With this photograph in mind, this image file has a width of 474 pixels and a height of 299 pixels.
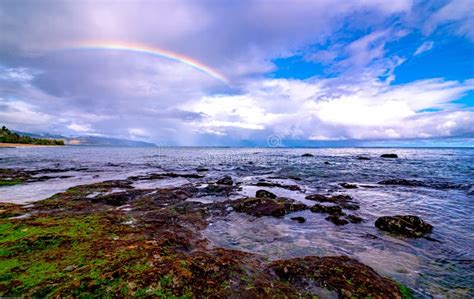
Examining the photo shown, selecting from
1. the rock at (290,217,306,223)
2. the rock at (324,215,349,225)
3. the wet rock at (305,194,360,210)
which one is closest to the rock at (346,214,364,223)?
the rock at (324,215,349,225)

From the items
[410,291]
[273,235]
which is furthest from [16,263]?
[410,291]

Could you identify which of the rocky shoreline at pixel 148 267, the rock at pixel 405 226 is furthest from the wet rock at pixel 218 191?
the rock at pixel 405 226

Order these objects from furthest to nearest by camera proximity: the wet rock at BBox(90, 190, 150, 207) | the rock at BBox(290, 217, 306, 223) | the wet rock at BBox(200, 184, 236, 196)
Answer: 1. the wet rock at BBox(200, 184, 236, 196)
2. the wet rock at BBox(90, 190, 150, 207)
3. the rock at BBox(290, 217, 306, 223)

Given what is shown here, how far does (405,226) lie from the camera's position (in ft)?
35.0

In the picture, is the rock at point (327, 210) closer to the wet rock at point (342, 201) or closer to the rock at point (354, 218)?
the rock at point (354, 218)

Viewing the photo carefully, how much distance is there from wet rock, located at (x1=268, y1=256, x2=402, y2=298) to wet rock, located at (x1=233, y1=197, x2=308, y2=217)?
6.27 metres

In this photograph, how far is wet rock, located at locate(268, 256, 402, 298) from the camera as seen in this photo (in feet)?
18.6

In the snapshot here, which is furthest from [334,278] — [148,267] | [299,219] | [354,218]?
[354,218]

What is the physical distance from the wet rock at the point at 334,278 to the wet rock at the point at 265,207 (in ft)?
20.6

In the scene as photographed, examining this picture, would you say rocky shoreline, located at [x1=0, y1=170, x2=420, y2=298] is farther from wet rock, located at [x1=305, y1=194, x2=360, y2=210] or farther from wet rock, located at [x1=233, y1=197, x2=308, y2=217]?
wet rock, located at [x1=305, y1=194, x2=360, y2=210]

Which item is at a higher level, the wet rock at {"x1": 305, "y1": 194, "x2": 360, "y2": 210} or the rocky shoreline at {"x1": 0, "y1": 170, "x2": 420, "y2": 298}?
the rocky shoreline at {"x1": 0, "y1": 170, "x2": 420, "y2": 298}

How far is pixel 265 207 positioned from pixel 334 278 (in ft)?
26.4

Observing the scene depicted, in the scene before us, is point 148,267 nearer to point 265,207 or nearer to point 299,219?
point 299,219

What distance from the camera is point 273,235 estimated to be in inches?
403
